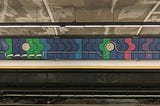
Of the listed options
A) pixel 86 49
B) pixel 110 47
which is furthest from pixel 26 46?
pixel 110 47

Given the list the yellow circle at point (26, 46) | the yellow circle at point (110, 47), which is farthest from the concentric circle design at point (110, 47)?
the yellow circle at point (26, 46)

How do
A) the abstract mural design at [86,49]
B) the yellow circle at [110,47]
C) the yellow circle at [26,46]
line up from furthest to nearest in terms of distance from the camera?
the yellow circle at [26,46], the yellow circle at [110,47], the abstract mural design at [86,49]

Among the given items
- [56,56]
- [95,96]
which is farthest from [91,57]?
[95,96]

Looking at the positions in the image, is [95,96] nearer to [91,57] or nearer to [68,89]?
[68,89]

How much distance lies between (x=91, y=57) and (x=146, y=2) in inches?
261

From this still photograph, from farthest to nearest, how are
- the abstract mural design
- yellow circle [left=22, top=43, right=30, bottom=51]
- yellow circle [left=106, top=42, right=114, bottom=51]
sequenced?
yellow circle [left=22, top=43, right=30, bottom=51] → yellow circle [left=106, top=42, right=114, bottom=51] → the abstract mural design

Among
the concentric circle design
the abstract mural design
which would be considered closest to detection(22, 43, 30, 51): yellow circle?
the abstract mural design

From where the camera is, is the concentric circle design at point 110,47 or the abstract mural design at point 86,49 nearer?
the abstract mural design at point 86,49

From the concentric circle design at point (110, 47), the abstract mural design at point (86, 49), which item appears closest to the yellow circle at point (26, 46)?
the abstract mural design at point (86, 49)

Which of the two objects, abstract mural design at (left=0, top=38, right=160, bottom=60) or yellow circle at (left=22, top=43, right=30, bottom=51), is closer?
abstract mural design at (left=0, top=38, right=160, bottom=60)

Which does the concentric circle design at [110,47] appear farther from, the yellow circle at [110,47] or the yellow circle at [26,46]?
the yellow circle at [26,46]

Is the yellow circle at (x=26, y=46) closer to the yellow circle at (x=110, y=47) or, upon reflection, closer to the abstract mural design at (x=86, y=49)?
the abstract mural design at (x=86, y=49)

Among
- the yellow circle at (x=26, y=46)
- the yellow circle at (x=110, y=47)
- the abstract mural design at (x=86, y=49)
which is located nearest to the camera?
the abstract mural design at (x=86, y=49)

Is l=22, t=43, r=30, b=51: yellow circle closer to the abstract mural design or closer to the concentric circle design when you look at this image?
the abstract mural design
